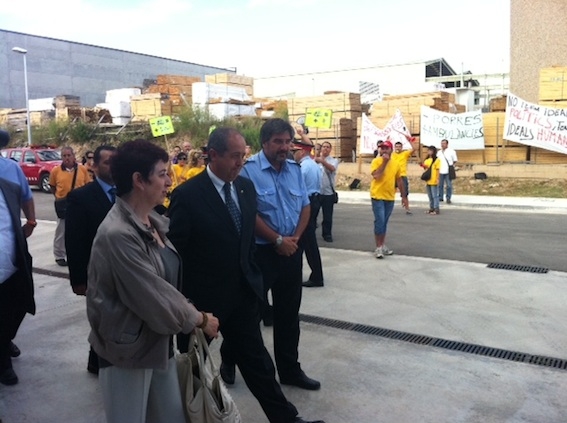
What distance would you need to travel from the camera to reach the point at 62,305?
625 cm

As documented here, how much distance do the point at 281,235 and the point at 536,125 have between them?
15.6m

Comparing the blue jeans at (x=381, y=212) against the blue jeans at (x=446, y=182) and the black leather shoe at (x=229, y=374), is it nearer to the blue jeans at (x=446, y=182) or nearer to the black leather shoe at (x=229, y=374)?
the black leather shoe at (x=229, y=374)

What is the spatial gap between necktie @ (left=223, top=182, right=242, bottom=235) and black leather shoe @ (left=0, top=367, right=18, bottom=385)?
7.54 ft

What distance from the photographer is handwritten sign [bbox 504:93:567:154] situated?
16.9 metres

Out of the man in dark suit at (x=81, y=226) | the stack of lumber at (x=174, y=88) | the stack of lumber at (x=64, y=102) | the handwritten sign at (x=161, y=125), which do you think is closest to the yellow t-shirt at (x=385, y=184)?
the man in dark suit at (x=81, y=226)

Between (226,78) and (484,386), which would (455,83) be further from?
(484,386)

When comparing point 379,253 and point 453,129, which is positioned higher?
point 453,129

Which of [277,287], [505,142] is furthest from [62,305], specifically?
[505,142]

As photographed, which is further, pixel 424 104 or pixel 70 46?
pixel 70 46

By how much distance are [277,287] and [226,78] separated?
26061mm

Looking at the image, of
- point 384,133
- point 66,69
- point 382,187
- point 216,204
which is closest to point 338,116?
point 384,133

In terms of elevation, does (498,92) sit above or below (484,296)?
above

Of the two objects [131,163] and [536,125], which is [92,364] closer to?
[131,163]

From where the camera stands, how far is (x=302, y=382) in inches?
158
